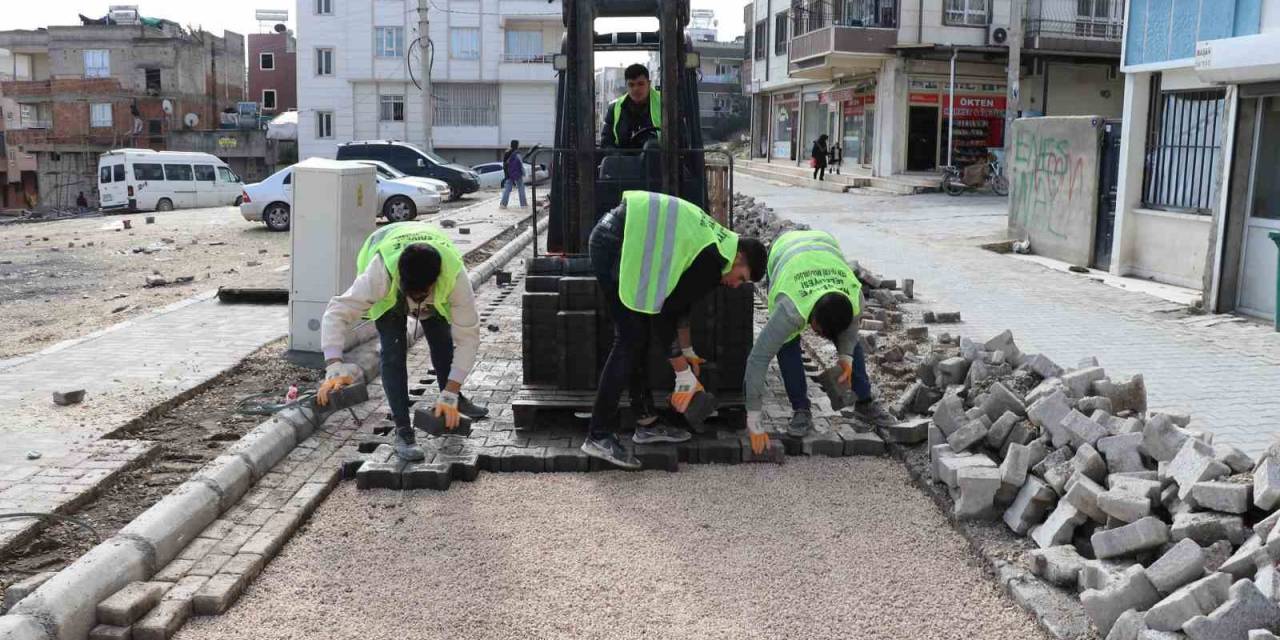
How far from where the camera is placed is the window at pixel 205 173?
29.9 m

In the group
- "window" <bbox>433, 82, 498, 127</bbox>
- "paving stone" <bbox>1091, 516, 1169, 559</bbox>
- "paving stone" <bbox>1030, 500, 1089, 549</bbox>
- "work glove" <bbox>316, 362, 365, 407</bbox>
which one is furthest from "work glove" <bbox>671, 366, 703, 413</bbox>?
"window" <bbox>433, 82, 498, 127</bbox>

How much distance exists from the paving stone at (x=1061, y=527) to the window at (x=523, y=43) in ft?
159

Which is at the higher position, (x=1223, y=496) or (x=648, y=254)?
(x=648, y=254)

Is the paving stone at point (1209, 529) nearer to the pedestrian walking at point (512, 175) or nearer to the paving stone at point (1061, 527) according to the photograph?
the paving stone at point (1061, 527)

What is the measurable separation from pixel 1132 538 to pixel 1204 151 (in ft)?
29.6

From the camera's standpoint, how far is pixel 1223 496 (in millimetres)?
4098

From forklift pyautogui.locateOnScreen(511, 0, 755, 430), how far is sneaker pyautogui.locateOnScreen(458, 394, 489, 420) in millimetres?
372

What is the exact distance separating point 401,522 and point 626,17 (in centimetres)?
424

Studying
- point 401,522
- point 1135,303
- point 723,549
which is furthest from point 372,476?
point 1135,303

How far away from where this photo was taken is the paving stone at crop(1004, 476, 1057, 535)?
4.77m

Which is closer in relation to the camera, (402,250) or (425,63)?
(402,250)

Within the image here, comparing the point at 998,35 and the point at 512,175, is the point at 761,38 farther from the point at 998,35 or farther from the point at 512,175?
the point at 512,175

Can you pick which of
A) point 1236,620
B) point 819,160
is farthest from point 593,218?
point 819,160

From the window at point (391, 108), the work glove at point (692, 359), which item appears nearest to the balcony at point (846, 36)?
the window at point (391, 108)
